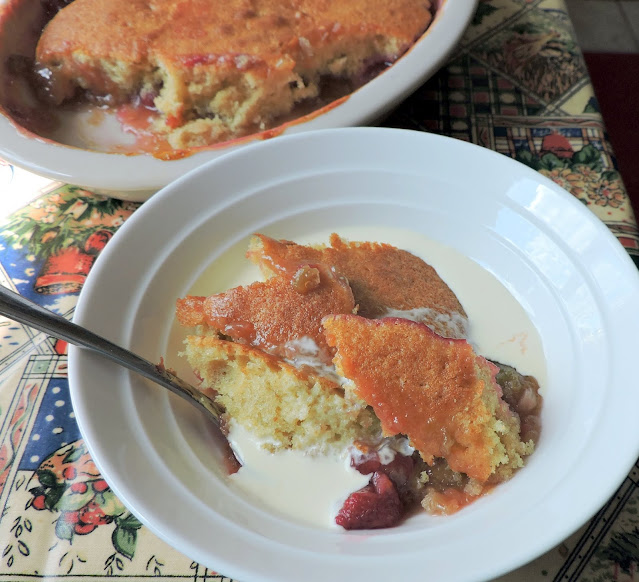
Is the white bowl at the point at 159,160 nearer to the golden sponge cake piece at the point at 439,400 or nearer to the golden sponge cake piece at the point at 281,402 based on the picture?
the golden sponge cake piece at the point at 281,402

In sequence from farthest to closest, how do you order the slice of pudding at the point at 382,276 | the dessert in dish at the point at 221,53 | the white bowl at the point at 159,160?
the dessert in dish at the point at 221,53 → the white bowl at the point at 159,160 → the slice of pudding at the point at 382,276

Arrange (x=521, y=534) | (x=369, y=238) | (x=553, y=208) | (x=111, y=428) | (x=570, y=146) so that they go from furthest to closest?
(x=570, y=146) < (x=369, y=238) < (x=553, y=208) < (x=111, y=428) < (x=521, y=534)

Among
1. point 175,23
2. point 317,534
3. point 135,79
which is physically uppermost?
point 175,23

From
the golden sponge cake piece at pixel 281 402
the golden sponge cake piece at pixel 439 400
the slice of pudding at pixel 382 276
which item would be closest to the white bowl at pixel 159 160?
the slice of pudding at pixel 382 276

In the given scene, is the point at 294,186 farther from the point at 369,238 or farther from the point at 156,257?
the point at 156,257

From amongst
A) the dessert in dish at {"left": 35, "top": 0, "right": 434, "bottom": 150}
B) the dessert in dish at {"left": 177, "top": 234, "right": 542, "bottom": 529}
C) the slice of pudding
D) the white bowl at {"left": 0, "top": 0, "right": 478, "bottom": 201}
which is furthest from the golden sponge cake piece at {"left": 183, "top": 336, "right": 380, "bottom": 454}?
the dessert in dish at {"left": 35, "top": 0, "right": 434, "bottom": 150}

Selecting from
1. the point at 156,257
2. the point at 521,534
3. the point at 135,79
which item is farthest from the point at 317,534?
the point at 135,79
